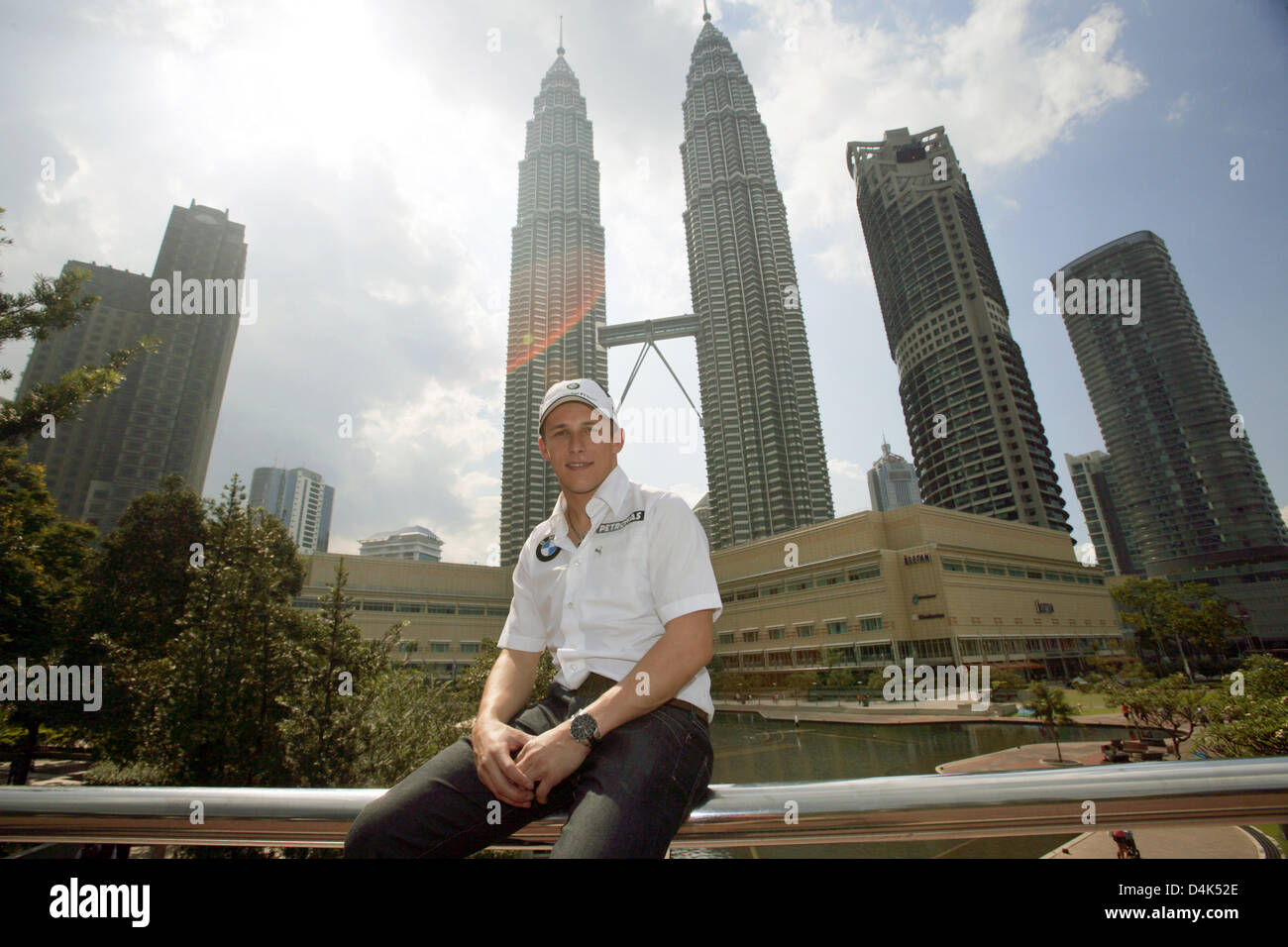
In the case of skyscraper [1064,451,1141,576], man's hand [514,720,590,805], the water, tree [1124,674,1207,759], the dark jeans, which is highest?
skyscraper [1064,451,1141,576]

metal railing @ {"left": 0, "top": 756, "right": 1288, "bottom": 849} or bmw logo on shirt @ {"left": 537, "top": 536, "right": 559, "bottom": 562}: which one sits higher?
bmw logo on shirt @ {"left": 537, "top": 536, "right": 559, "bottom": 562}

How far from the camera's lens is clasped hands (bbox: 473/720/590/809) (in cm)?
150

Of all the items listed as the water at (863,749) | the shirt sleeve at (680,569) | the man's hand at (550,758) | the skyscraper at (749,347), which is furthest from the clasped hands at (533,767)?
the skyscraper at (749,347)

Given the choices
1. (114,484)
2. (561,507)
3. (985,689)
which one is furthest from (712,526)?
(561,507)

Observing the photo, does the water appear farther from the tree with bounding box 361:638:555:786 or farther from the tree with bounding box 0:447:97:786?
the tree with bounding box 0:447:97:786

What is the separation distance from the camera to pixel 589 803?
4.66ft

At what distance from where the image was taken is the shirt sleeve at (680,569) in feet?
6.07

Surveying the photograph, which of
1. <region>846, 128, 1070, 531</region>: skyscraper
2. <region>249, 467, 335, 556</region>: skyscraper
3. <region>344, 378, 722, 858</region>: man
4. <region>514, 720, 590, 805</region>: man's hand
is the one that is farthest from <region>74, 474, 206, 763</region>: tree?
<region>249, 467, 335, 556</region>: skyscraper

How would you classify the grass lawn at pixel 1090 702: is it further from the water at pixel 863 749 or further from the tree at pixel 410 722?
the tree at pixel 410 722

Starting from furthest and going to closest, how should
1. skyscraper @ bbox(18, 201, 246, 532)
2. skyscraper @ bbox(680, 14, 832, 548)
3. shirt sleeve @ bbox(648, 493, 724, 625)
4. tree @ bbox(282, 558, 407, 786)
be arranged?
skyscraper @ bbox(680, 14, 832, 548), skyscraper @ bbox(18, 201, 246, 532), tree @ bbox(282, 558, 407, 786), shirt sleeve @ bbox(648, 493, 724, 625)

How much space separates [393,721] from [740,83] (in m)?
143

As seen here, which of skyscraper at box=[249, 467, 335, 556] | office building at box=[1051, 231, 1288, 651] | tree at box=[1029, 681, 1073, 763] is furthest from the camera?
skyscraper at box=[249, 467, 335, 556]
